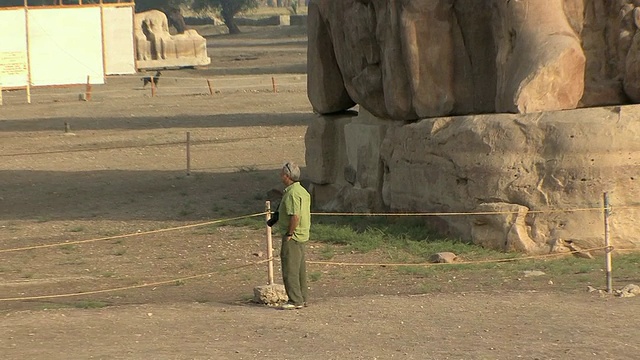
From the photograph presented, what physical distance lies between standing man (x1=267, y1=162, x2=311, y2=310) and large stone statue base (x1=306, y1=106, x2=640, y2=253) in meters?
2.56

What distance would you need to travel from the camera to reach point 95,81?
3609cm

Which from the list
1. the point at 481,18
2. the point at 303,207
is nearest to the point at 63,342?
the point at 303,207

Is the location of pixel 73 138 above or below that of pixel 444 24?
below

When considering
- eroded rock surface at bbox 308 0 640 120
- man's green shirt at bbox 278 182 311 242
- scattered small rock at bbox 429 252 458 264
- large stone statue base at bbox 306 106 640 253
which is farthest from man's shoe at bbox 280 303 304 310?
eroded rock surface at bbox 308 0 640 120

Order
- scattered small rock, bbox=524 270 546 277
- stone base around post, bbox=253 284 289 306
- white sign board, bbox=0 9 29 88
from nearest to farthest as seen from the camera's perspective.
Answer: stone base around post, bbox=253 284 289 306, scattered small rock, bbox=524 270 546 277, white sign board, bbox=0 9 29 88

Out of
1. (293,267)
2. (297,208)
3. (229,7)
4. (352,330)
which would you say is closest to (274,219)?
(297,208)

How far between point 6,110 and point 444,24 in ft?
62.7

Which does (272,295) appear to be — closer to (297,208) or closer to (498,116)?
Answer: (297,208)

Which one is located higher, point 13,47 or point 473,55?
point 13,47

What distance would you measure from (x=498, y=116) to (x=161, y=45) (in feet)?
106

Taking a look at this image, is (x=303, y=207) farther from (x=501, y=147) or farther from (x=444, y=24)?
(x=444, y=24)

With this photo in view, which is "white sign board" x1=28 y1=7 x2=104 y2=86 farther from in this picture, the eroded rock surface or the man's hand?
the man's hand

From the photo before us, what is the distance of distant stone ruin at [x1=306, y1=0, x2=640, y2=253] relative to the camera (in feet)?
41.0

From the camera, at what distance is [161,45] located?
44312mm
